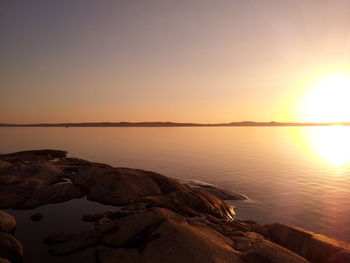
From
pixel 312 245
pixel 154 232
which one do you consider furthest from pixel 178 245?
pixel 312 245

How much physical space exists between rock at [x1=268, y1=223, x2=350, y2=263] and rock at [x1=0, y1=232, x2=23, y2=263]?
40.6 ft

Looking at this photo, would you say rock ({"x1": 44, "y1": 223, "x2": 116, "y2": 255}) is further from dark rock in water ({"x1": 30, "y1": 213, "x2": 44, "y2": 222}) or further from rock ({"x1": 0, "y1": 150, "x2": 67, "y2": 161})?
rock ({"x1": 0, "y1": 150, "x2": 67, "y2": 161})

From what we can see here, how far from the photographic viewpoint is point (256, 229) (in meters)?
15.1

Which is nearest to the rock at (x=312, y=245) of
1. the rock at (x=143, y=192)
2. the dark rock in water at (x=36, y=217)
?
the rock at (x=143, y=192)

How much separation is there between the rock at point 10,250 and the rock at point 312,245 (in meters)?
12.4

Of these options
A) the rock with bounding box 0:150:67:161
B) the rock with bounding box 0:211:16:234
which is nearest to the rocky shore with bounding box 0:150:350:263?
the rock with bounding box 0:211:16:234

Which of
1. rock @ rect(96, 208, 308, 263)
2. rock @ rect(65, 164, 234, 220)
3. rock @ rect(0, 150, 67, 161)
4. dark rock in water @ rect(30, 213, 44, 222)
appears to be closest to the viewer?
rock @ rect(96, 208, 308, 263)

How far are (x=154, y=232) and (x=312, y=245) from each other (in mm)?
7276

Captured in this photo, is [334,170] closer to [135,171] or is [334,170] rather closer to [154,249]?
[135,171]

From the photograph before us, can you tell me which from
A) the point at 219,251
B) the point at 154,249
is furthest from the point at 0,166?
the point at 219,251

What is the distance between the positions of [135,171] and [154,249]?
13345mm

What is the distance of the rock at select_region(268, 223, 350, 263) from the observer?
33.9ft

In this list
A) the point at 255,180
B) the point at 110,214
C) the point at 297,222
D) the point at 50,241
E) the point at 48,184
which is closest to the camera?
the point at 50,241

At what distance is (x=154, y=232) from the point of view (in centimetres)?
1098
